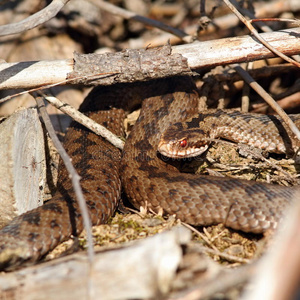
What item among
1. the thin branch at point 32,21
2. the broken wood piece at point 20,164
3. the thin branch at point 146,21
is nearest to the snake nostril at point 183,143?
the broken wood piece at point 20,164

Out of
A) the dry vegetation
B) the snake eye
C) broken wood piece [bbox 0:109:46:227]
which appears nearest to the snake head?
the snake eye

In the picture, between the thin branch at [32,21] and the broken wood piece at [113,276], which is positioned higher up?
the thin branch at [32,21]

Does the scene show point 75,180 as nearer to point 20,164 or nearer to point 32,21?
point 20,164

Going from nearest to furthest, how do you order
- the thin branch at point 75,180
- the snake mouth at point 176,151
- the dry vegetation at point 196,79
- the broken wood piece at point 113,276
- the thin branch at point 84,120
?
the broken wood piece at point 113,276 → the thin branch at point 75,180 → the dry vegetation at point 196,79 → the thin branch at point 84,120 → the snake mouth at point 176,151

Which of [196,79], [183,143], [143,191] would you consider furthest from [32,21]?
[196,79]

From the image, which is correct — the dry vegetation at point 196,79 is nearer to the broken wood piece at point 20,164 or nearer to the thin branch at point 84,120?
the broken wood piece at point 20,164
